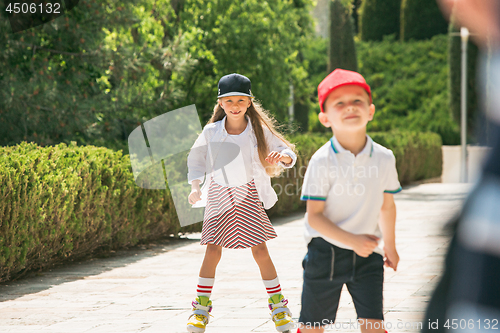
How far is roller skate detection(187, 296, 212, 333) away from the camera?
376cm

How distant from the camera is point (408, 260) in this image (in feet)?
21.2

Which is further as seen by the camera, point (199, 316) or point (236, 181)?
point (236, 181)

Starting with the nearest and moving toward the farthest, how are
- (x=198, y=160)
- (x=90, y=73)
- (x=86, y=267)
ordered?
(x=198, y=160), (x=86, y=267), (x=90, y=73)

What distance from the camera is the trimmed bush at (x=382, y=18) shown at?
116 ft

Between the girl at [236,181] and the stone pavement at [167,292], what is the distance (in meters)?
0.34

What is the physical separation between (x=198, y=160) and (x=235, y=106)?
0.44 metres

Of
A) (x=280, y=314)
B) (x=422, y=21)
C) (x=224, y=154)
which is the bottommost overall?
(x=280, y=314)

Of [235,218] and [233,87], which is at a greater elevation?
[233,87]

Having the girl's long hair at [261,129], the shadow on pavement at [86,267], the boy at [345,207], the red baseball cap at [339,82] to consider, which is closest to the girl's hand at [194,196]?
the girl's long hair at [261,129]

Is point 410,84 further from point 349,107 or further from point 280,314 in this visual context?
point 349,107

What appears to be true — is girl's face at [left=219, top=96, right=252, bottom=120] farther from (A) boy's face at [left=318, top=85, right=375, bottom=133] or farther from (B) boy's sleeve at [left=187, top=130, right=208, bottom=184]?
(A) boy's face at [left=318, top=85, right=375, bottom=133]

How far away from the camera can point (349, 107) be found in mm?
2561

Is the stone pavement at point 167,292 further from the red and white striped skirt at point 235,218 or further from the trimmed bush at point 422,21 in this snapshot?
the trimmed bush at point 422,21

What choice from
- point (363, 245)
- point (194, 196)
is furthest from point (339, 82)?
point (194, 196)
